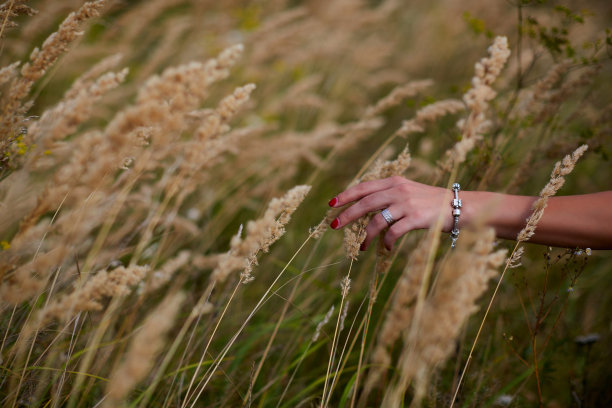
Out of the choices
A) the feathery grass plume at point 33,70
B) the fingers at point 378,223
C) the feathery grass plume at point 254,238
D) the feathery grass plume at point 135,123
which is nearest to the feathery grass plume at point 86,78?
the feathery grass plume at point 33,70

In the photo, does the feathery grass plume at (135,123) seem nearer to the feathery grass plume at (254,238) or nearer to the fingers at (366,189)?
the feathery grass plume at (254,238)

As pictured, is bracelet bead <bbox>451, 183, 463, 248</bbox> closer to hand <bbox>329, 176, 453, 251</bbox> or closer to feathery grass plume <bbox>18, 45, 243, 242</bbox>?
hand <bbox>329, 176, 453, 251</bbox>

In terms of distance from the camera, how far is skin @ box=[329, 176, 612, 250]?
141cm

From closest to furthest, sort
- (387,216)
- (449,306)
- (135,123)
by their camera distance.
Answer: (449,306), (135,123), (387,216)

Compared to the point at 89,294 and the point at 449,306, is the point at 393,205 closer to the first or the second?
the point at 449,306

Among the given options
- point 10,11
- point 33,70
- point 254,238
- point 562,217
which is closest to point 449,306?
point 254,238

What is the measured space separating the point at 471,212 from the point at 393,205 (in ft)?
1.03

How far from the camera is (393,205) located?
142cm

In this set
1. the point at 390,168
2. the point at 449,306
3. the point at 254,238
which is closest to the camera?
the point at 449,306

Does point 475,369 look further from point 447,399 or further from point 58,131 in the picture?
point 58,131

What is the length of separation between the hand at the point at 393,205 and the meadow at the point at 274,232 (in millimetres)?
46

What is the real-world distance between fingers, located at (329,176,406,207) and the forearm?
0.30 meters

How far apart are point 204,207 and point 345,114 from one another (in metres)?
2.42

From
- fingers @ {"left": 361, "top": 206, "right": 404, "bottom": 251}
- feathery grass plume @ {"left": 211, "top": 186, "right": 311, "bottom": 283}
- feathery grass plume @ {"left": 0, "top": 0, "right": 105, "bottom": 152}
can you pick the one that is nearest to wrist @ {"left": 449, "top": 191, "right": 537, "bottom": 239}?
fingers @ {"left": 361, "top": 206, "right": 404, "bottom": 251}
